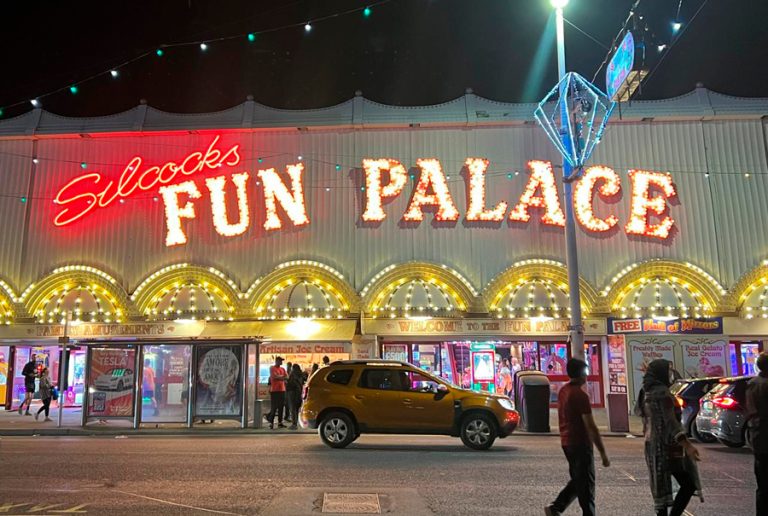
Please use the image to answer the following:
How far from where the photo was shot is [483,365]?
21.8 metres

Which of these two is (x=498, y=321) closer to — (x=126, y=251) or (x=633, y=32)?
(x=633, y=32)

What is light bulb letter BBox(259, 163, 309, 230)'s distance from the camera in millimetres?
22016

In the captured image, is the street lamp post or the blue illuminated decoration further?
the street lamp post

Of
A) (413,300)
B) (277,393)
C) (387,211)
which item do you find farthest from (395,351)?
(277,393)

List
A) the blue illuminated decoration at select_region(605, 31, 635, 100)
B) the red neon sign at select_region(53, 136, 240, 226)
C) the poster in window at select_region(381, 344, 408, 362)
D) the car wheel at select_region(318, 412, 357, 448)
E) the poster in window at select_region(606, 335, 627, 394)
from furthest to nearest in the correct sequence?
the red neon sign at select_region(53, 136, 240, 226), the poster in window at select_region(381, 344, 408, 362), the poster in window at select_region(606, 335, 627, 394), the car wheel at select_region(318, 412, 357, 448), the blue illuminated decoration at select_region(605, 31, 635, 100)

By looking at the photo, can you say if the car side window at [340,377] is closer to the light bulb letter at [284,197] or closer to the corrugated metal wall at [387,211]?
the corrugated metal wall at [387,211]

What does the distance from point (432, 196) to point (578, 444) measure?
16.2m

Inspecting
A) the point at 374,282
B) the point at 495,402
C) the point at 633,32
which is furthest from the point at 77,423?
the point at 633,32

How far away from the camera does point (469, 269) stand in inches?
853

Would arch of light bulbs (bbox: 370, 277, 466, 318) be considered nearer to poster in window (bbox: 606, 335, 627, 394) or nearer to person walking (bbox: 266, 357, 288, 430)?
person walking (bbox: 266, 357, 288, 430)

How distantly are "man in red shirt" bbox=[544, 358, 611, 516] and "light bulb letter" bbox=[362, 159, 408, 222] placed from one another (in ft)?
51.9

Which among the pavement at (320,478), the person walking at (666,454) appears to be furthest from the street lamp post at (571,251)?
the person walking at (666,454)

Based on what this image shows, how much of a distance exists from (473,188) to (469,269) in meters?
2.89

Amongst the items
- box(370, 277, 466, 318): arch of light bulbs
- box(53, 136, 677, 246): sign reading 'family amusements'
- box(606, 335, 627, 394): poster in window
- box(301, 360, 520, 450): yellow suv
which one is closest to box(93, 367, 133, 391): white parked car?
box(53, 136, 677, 246): sign reading 'family amusements'
